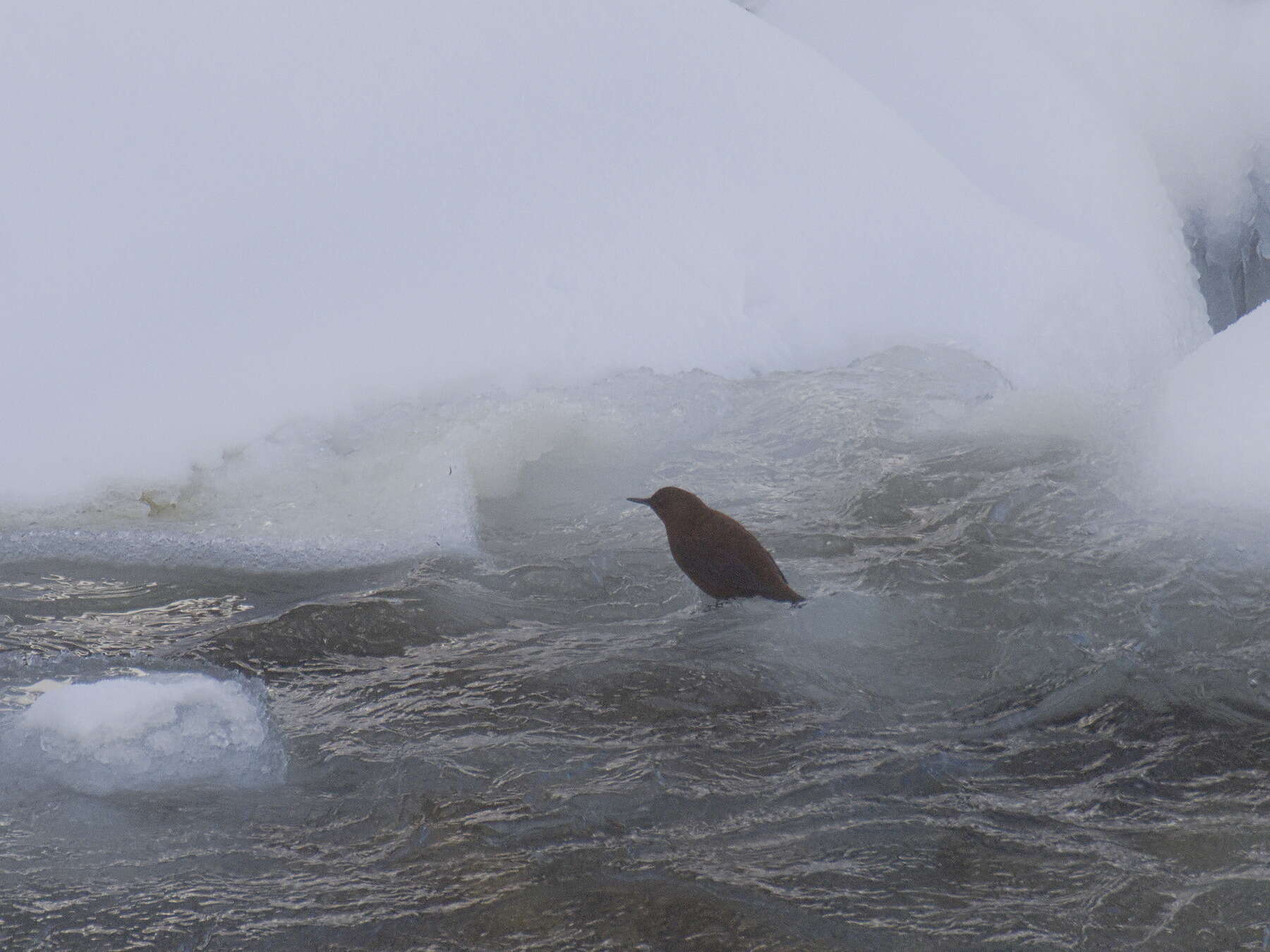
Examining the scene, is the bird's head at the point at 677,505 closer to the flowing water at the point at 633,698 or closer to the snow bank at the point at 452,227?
the flowing water at the point at 633,698

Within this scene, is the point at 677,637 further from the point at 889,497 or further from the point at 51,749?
the point at 51,749

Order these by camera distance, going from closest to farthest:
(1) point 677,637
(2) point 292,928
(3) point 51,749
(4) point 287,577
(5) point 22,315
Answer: (2) point 292,928 → (3) point 51,749 → (1) point 677,637 → (4) point 287,577 → (5) point 22,315

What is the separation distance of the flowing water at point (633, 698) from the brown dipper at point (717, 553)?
0.08m

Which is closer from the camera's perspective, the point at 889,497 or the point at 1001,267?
the point at 889,497

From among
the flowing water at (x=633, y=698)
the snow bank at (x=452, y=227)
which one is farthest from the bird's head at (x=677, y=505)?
the snow bank at (x=452, y=227)

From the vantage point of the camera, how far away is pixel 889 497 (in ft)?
12.1

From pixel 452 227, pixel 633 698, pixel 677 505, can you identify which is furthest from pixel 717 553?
pixel 452 227

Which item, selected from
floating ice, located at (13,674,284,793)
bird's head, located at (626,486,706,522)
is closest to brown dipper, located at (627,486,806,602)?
bird's head, located at (626,486,706,522)

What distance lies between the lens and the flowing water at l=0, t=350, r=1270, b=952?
1.93 m

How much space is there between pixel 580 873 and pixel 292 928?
0.46m

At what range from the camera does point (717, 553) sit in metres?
3.01

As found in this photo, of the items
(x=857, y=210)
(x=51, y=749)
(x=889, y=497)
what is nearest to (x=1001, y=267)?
(x=857, y=210)

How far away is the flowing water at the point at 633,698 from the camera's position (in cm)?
193

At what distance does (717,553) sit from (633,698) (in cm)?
53
